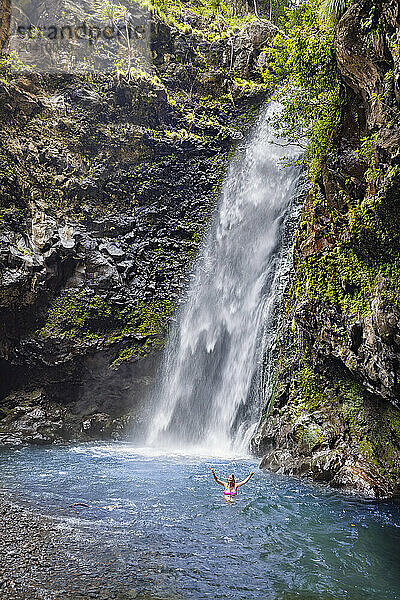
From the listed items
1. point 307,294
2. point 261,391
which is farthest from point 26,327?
point 307,294

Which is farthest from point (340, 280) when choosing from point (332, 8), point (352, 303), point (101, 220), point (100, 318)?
point (101, 220)

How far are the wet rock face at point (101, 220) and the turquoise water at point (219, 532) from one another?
6.33 metres

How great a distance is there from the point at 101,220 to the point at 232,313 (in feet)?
24.0

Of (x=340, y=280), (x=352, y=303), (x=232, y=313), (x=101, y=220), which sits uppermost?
(x=101, y=220)

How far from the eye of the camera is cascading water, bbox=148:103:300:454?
14680 mm

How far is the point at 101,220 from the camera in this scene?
62.1ft

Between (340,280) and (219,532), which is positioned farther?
(340,280)

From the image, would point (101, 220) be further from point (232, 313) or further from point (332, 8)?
point (332, 8)

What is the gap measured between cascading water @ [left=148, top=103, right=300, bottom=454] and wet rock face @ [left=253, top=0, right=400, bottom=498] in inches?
76.7

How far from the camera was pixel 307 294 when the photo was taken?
38.4 ft

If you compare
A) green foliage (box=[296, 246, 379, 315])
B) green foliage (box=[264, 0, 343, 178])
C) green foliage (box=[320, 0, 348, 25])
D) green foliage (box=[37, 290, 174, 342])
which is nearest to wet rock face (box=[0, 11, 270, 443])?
green foliage (box=[37, 290, 174, 342])

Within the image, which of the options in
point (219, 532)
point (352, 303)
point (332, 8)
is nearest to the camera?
point (219, 532)

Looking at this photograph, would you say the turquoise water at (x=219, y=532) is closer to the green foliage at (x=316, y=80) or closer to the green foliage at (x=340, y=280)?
the green foliage at (x=340, y=280)

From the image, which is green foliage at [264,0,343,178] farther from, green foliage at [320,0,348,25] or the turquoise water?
the turquoise water
